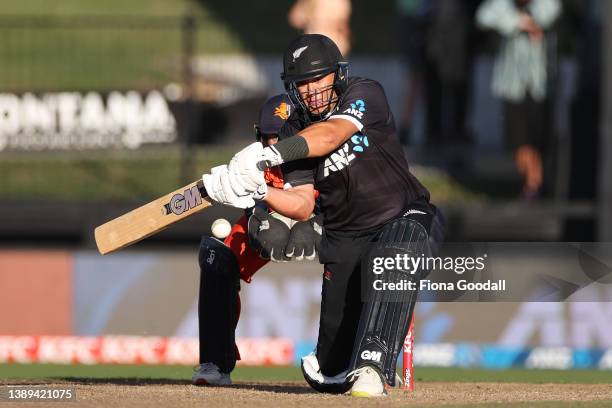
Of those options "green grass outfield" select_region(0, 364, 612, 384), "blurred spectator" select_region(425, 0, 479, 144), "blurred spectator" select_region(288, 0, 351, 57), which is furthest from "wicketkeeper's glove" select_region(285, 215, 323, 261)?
"blurred spectator" select_region(425, 0, 479, 144)

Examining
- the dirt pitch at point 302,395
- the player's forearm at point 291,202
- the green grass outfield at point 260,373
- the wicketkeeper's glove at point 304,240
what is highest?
the player's forearm at point 291,202

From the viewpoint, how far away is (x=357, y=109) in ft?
28.7

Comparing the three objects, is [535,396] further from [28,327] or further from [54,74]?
[54,74]

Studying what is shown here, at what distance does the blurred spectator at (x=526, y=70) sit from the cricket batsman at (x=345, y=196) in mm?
7065

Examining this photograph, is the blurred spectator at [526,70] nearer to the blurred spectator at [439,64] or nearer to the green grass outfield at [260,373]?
the blurred spectator at [439,64]

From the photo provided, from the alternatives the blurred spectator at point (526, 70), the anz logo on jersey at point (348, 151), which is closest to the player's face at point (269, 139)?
the anz logo on jersey at point (348, 151)

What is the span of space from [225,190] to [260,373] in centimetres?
461

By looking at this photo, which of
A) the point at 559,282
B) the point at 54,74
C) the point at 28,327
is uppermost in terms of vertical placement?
the point at 54,74

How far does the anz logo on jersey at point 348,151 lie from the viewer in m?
8.81

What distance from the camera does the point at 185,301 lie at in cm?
1422

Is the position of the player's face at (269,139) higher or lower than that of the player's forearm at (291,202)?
higher

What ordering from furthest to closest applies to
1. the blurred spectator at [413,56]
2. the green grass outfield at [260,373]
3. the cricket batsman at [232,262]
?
the blurred spectator at [413,56] → the green grass outfield at [260,373] → the cricket batsman at [232,262]

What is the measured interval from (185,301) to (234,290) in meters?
4.58

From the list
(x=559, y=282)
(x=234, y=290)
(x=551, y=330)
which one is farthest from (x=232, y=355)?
(x=551, y=330)
